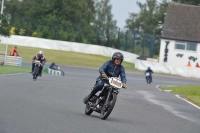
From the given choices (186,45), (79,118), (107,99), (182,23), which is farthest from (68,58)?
(79,118)

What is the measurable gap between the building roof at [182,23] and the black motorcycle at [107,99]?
5854cm

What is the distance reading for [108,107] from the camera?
15367 millimetres

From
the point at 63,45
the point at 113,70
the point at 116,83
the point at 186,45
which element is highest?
the point at 186,45

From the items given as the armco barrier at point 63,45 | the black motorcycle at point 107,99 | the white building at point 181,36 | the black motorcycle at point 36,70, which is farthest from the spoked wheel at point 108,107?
the armco barrier at point 63,45

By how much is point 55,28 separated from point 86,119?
6382 cm

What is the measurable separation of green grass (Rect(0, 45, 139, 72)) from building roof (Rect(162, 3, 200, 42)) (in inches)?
270

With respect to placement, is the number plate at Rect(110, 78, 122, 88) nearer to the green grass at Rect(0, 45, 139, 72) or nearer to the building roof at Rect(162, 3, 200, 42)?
the green grass at Rect(0, 45, 139, 72)

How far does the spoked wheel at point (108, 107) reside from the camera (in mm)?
15164

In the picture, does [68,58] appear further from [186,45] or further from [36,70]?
[36,70]

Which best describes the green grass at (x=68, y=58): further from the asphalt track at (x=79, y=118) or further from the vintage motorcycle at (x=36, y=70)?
the asphalt track at (x=79, y=118)

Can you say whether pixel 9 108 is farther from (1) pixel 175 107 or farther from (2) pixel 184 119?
(1) pixel 175 107

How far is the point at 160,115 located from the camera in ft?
61.2

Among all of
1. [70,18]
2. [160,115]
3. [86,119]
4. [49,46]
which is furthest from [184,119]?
[70,18]

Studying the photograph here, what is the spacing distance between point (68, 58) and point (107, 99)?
53654 millimetres
